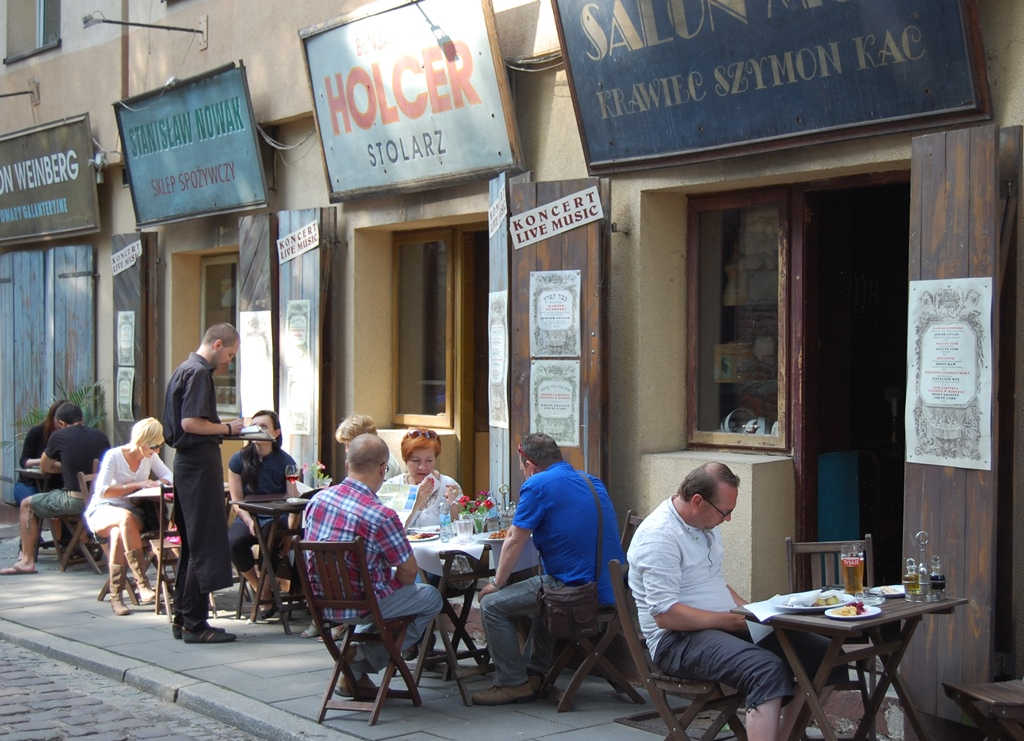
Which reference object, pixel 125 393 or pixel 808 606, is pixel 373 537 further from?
pixel 125 393

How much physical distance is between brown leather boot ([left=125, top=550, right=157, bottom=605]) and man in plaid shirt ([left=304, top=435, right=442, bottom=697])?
11.2 ft

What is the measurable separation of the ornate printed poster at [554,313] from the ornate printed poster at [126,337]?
5820 mm

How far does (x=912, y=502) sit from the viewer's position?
6035 millimetres

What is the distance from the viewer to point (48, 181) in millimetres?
13930

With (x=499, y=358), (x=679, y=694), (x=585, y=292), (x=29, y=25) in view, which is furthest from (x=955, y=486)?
(x=29, y=25)

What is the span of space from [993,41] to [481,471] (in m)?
5.32

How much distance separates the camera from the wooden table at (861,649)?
16.1 feet

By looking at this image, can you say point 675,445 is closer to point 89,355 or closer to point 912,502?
point 912,502

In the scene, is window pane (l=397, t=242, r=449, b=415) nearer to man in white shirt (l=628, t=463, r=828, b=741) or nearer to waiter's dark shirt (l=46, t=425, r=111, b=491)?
waiter's dark shirt (l=46, t=425, r=111, b=491)

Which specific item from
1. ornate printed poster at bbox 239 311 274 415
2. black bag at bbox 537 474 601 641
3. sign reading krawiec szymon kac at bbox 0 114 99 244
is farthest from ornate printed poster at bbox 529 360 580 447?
sign reading krawiec szymon kac at bbox 0 114 99 244

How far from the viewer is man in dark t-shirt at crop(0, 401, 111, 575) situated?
10703mm

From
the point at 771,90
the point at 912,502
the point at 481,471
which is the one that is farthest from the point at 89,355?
the point at 912,502

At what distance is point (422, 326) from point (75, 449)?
301 cm

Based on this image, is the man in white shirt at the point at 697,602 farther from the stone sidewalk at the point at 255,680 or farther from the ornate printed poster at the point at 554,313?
the ornate printed poster at the point at 554,313
